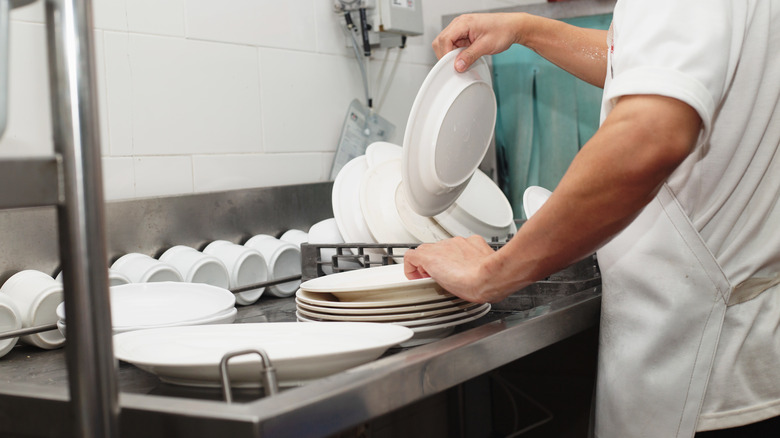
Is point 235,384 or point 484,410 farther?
point 484,410

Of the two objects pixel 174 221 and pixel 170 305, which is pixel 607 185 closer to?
pixel 170 305

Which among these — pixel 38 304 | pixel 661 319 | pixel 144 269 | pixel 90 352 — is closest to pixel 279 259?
pixel 144 269

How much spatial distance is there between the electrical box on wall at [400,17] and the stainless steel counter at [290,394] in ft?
4.00

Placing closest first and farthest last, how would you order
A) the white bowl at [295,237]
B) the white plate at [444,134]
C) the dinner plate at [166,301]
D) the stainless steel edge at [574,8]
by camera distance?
1. the dinner plate at [166,301]
2. the white plate at [444,134]
3. the white bowl at [295,237]
4. the stainless steel edge at [574,8]

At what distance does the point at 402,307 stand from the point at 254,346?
0.72ft

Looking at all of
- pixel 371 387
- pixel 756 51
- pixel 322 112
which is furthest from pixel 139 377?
pixel 322 112

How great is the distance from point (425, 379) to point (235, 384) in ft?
0.71

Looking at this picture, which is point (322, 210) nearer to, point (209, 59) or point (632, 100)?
point (209, 59)

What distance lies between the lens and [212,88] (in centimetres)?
185

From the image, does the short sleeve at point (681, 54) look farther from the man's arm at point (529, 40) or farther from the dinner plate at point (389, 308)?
the man's arm at point (529, 40)

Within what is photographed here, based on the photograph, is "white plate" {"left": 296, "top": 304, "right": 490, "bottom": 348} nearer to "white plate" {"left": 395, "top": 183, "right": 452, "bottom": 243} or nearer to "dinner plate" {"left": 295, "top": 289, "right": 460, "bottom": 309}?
"dinner plate" {"left": 295, "top": 289, "right": 460, "bottom": 309}

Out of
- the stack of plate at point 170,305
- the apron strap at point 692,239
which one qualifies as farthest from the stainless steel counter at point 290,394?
the apron strap at point 692,239

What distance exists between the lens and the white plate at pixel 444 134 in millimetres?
1359

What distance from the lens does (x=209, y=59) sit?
1.84 metres
